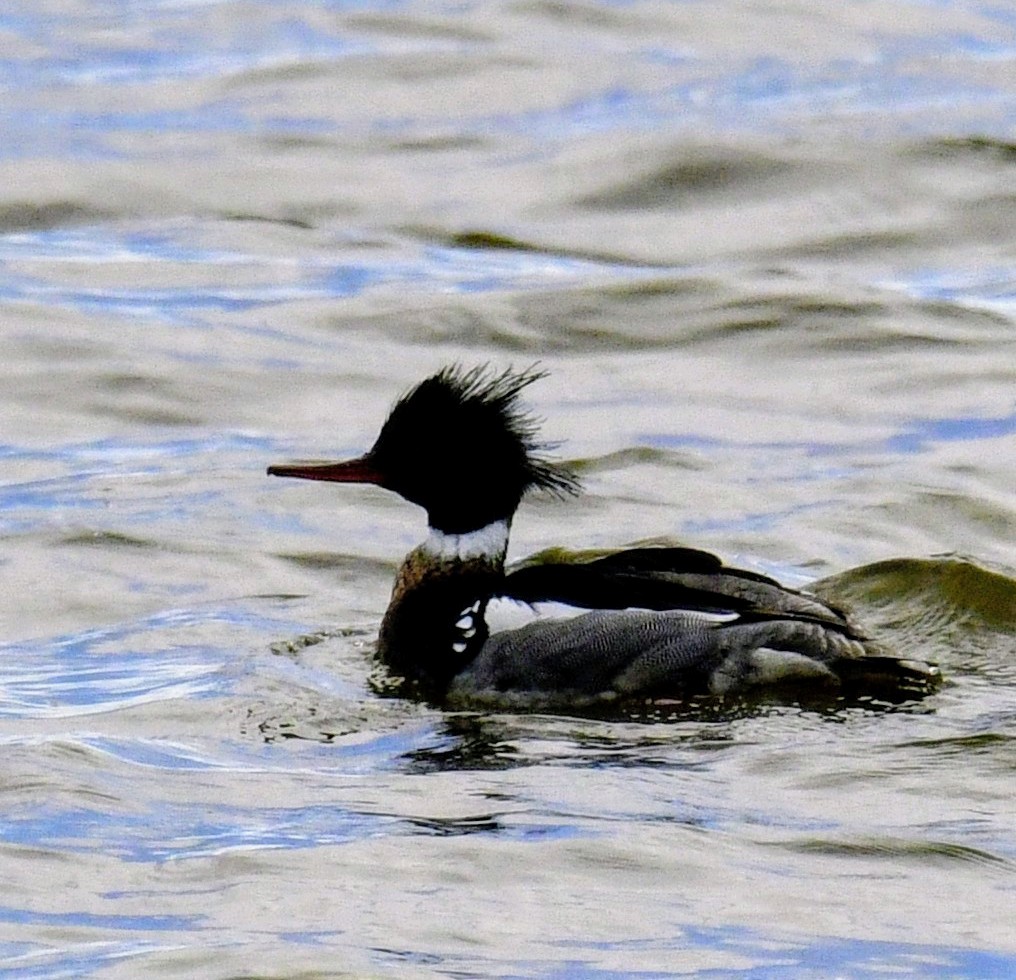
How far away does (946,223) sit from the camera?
1548cm

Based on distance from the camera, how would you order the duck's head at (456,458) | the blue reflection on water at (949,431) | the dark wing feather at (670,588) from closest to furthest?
the dark wing feather at (670,588)
the duck's head at (456,458)
the blue reflection on water at (949,431)

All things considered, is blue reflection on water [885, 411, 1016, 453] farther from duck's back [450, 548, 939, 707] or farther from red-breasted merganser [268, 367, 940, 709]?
duck's back [450, 548, 939, 707]

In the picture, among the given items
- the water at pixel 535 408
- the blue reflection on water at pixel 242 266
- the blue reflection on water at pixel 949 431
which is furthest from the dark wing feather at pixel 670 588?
the blue reflection on water at pixel 242 266

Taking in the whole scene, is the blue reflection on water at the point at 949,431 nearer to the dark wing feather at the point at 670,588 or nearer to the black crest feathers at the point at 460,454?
the black crest feathers at the point at 460,454

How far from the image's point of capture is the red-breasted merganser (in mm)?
8008

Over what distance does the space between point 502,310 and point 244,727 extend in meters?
6.12

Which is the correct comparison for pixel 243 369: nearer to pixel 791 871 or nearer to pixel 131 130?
pixel 131 130

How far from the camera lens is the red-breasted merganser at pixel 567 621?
8008 millimetres

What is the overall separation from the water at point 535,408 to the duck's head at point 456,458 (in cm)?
61

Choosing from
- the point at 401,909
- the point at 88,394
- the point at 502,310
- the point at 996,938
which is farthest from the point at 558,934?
the point at 502,310

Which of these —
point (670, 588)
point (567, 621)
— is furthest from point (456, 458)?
point (670, 588)

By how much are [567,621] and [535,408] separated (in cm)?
406

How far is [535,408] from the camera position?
1213 cm

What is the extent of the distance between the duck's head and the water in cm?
61
